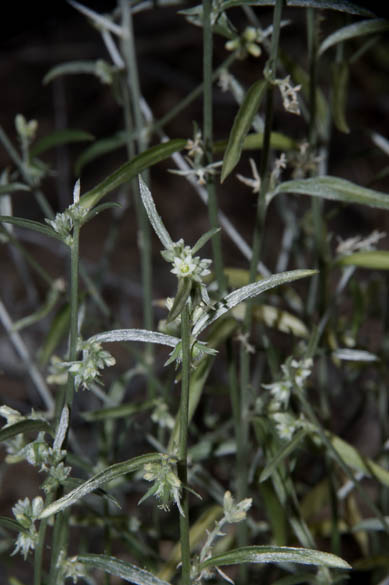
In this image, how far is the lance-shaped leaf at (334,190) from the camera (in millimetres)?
609

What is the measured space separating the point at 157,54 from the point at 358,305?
7.65ft

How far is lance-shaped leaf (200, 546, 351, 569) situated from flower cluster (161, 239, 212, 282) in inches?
8.3

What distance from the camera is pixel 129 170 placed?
0.57 meters

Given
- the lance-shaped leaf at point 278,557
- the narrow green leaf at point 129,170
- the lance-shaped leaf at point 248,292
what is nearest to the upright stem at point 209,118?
the narrow green leaf at point 129,170

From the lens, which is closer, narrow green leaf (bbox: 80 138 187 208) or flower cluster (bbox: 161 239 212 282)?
flower cluster (bbox: 161 239 212 282)

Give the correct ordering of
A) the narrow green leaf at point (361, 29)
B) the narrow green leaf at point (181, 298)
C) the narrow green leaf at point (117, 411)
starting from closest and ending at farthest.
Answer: the narrow green leaf at point (181, 298)
the narrow green leaf at point (361, 29)
the narrow green leaf at point (117, 411)

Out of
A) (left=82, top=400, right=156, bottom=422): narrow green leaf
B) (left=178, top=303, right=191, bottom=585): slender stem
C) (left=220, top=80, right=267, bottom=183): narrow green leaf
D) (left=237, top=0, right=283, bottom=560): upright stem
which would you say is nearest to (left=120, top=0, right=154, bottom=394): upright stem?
(left=82, top=400, right=156, bottom=422): narrow green leaf

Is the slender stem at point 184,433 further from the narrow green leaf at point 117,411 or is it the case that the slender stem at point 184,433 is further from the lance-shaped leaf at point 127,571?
the narrow green leaf at point 117,411

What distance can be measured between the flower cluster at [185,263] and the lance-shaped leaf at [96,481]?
0.43 feet

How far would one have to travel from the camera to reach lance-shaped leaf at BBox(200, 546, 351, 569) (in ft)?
1.55

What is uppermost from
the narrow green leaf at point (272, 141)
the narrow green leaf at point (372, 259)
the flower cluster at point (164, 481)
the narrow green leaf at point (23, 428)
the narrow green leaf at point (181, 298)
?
the narrow green leaf at point (272, 141)

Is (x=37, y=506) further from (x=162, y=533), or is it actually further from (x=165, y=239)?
(x=162, y=533)

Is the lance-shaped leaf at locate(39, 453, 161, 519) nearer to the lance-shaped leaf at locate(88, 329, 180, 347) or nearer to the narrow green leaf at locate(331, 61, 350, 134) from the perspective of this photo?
the lance-shaped leaf at locate(88, 329, 180, 347)

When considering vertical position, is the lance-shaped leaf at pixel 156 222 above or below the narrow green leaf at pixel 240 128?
below
